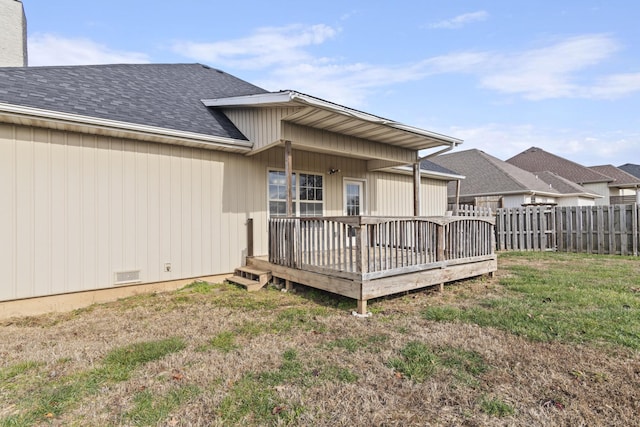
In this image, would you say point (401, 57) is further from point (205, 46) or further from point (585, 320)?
point (585, 320)

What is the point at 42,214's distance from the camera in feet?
15.3

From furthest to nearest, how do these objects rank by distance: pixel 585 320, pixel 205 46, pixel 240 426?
pixel 205 46 → pixel 585 320 → pixel 240 426

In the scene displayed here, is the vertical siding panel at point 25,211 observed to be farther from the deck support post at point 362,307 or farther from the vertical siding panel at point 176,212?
the deck support post at point 362,307

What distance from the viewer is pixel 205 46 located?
1167cm

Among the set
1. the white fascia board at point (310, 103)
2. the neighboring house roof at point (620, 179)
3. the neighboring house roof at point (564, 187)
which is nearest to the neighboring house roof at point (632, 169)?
the neighboring house roof at point (620, 179)

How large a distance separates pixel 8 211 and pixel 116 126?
186cm

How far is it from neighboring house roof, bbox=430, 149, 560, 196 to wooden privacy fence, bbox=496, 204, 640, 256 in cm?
591

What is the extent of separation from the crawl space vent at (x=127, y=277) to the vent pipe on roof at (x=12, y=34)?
8.95 meters

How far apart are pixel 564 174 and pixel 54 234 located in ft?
95.3

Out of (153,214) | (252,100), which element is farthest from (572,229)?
(153,214)

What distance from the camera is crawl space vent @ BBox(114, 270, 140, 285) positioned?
17.4 feet

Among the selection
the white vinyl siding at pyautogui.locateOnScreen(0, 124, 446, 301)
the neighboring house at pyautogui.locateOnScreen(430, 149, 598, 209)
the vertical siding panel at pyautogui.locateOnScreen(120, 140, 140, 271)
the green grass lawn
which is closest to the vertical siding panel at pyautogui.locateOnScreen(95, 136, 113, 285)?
the white vinyl siding at pyautogui.locateOnScreen(0, 124, 446, 301)

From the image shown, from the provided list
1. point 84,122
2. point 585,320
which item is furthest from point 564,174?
point 84,122

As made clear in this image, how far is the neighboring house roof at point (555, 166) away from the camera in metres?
22.7
